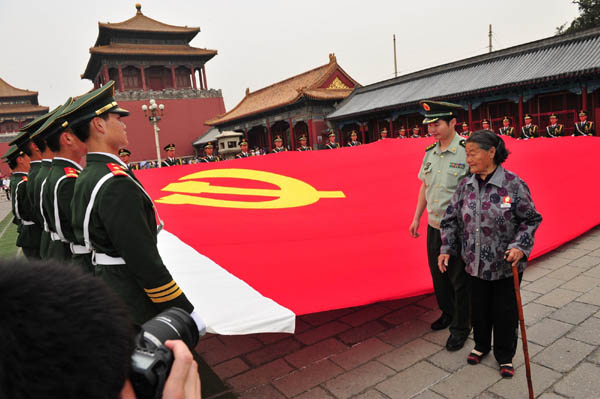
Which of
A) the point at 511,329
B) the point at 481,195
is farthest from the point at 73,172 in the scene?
the point at 511,329

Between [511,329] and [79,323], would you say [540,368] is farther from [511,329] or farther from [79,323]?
[79,323]

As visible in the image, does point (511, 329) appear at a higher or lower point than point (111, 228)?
lower

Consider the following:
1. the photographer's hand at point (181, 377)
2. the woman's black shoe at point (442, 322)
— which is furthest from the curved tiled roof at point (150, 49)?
the photographer's hand at point (181, 377)

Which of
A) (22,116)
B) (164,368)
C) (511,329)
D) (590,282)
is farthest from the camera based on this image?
(22,116)

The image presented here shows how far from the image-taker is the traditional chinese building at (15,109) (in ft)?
147

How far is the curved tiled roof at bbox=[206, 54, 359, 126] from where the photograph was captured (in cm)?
2562

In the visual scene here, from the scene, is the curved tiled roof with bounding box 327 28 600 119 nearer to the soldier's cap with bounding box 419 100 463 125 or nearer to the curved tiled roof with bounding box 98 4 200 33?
the soldier's cap with bounding box 419 100 463 125

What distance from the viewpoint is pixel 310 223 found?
3.50 m

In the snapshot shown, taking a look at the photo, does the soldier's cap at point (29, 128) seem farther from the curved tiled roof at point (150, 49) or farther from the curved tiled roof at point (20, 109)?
the curved tiled roof at point (20, 109)

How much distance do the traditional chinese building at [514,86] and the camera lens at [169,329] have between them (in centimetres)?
1553

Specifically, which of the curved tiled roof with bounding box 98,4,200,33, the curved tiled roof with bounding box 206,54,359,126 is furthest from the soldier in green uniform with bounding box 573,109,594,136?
the curved tiled roof with bounding box 98,4,200,33

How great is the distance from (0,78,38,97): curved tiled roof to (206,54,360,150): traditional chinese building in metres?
29.5

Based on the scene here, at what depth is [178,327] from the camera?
36.4 inches

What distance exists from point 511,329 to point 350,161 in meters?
2.92
